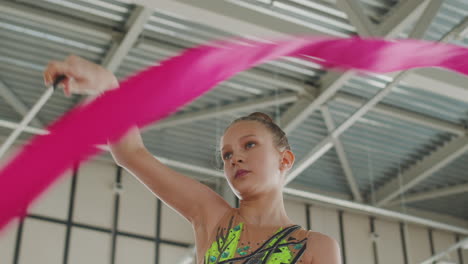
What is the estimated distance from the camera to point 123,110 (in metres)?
1.27

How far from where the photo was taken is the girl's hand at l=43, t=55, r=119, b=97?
5.28ft

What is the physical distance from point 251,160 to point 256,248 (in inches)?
10.6

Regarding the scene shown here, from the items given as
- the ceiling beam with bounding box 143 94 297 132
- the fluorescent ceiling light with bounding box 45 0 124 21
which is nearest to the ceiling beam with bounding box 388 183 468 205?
the ceiling beam with bounding box 143 94 297 132

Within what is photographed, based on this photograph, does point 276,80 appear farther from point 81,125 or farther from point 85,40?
point 81,125

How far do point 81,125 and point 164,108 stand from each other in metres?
0.19

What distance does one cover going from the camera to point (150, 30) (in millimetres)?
9461

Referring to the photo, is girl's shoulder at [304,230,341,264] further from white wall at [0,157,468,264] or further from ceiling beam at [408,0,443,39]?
white wall at [0,157,468,264]

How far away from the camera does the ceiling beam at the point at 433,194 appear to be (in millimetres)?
13344

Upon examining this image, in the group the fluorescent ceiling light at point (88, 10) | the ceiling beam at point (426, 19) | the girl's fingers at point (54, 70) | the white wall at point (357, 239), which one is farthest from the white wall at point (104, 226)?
the girl's fingers at point (54, 70)

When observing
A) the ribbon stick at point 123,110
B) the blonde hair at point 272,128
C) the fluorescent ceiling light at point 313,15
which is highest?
the fluorescent ceiling light at point 313,15

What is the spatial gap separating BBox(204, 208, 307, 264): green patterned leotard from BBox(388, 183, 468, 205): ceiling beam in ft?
39.2

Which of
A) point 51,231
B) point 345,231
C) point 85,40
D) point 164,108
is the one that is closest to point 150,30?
point 85,40

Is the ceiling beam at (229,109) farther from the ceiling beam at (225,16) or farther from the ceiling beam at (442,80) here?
the ceiling beam at (225,16)

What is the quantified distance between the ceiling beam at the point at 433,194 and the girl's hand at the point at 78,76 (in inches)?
487
